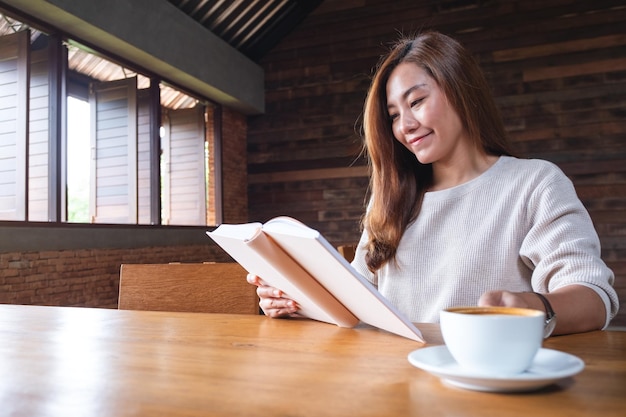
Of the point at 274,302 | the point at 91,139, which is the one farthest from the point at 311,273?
the point at 91,139

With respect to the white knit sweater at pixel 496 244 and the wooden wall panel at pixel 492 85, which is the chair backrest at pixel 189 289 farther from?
the wooden wall panel at pixel 492 85

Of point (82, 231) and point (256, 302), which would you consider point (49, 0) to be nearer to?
point (82, 231)

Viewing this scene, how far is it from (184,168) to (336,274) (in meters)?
5.52

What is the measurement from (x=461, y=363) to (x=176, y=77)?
17.3 ft

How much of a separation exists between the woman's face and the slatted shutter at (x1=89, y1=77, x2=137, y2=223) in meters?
4.02

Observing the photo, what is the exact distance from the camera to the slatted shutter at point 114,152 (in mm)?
4859

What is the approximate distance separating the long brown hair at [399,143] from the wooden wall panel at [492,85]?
449 cm

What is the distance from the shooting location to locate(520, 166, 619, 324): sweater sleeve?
0.98 m

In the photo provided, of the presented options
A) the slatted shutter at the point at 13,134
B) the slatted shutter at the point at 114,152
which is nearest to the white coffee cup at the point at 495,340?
the slatted shutter at the point at 13,134

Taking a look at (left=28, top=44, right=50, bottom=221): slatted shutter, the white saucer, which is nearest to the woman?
the white saucer

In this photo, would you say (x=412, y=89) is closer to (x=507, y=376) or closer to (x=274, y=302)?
(x=274, y=302)

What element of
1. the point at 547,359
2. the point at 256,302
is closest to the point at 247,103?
the point at 256,302

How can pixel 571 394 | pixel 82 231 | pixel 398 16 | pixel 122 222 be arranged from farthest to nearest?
pixel 398 16 < pixel 122 222 < pixel 82 231 < pixel 571 394

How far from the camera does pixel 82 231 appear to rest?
4336mm
